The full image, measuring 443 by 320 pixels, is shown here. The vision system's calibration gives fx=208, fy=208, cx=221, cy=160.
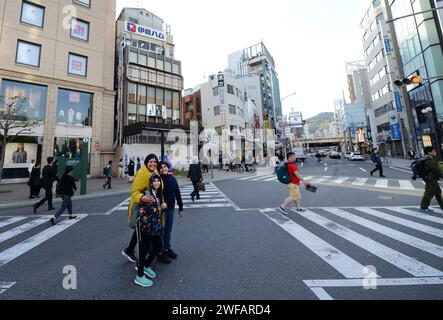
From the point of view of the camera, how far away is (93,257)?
152 inches

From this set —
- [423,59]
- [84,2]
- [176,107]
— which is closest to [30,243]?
[176,107]

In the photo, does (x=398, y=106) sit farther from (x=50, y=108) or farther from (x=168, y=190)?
(x=50, y=108)

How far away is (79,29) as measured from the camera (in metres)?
20.8

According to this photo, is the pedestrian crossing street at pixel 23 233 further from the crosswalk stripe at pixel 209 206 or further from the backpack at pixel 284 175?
the backpack at pixel 284 175

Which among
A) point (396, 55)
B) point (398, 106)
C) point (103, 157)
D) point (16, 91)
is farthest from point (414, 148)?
point (16, 91)

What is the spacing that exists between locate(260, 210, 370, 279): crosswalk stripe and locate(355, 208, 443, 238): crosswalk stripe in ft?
8.32

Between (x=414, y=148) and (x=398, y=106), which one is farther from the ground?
(x=398, y=106)

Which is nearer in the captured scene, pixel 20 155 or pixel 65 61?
pixel 20 155

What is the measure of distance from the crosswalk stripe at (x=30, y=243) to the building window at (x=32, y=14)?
71.3ft

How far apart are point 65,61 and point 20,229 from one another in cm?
1986

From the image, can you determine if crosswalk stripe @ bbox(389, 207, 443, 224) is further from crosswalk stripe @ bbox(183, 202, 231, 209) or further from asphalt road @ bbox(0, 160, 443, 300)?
crosswalk stripe @ bbox(183, 202, 231, 209)

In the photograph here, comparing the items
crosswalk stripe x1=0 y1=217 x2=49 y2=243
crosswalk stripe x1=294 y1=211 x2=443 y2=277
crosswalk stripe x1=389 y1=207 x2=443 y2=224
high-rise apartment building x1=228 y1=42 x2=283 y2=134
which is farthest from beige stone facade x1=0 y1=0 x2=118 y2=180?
high-rise apartment building x1=228 y1=42 x2=283 y2=134

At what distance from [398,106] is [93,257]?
42.5 m

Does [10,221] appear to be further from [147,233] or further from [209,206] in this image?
[147,233]
